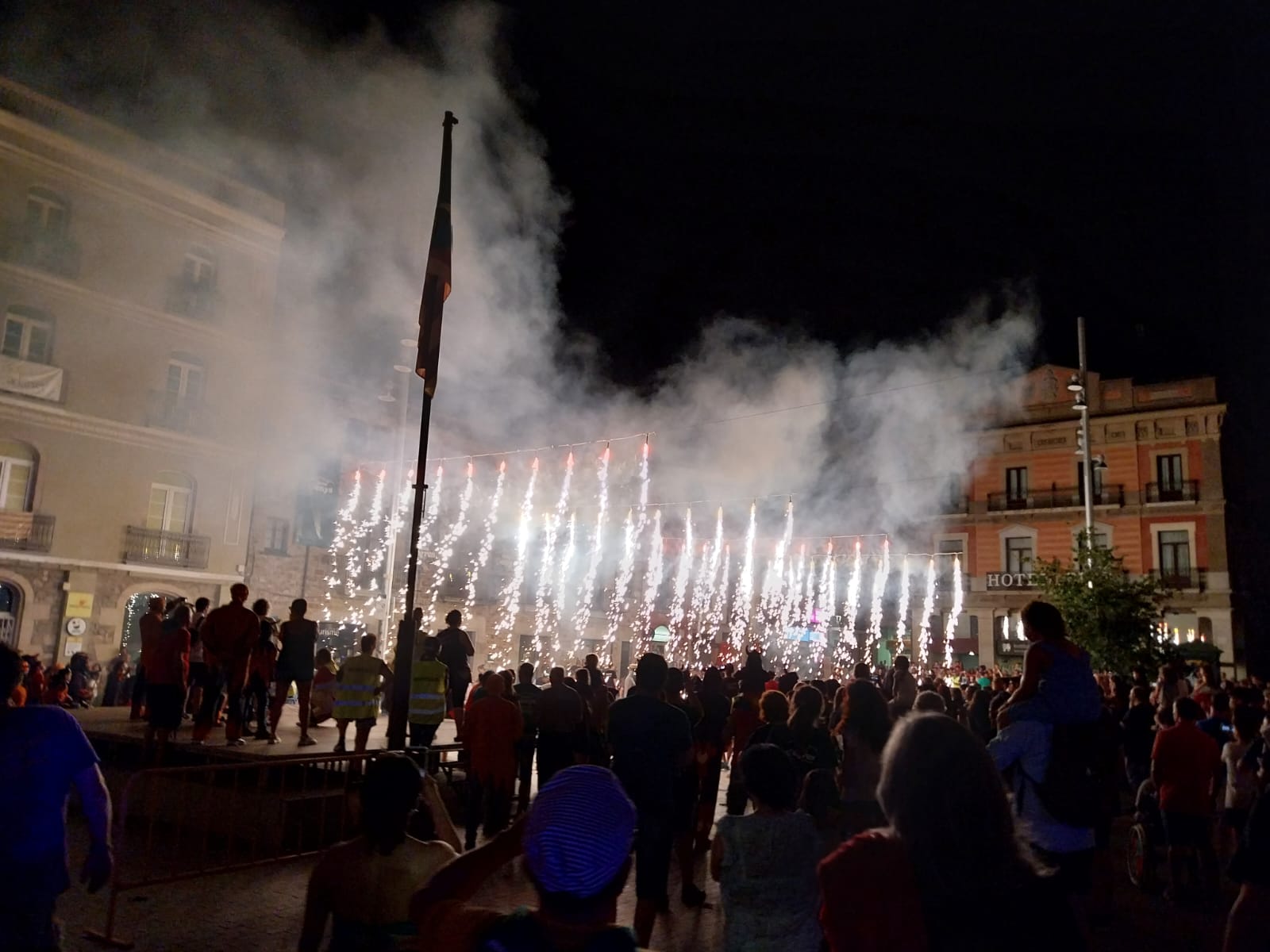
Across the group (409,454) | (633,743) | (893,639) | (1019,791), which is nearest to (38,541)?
(409,454)

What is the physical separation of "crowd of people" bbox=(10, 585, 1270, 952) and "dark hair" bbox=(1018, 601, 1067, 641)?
0.04ft

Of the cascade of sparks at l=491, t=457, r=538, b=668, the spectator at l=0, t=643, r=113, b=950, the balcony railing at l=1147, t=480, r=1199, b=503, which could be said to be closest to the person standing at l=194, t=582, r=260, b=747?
the spectator at l=0, t=643, r=113, b=950

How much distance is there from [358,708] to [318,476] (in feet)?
53.7

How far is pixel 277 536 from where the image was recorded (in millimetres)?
23641

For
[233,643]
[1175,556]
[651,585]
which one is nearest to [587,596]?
[651,585]

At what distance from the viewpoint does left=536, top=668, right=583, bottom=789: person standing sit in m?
8.52

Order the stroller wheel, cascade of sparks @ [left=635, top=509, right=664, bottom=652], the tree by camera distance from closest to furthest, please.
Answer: the stroller wheel
the tree
cascade of sparks @ [left=635, top=509, right=664, bottom=652]

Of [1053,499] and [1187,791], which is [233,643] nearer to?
[1187,791]

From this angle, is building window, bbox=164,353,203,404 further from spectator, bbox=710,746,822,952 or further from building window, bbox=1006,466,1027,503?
building window, bbox=1006,466,1027,503

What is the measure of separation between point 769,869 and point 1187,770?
564cm

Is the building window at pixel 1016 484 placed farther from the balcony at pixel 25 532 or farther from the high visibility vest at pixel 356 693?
the balcony at pixel 25 532

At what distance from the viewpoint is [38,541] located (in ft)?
60.8

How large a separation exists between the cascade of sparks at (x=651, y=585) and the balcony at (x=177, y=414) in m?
16.9

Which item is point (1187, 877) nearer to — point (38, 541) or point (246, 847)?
point (246, 847)
